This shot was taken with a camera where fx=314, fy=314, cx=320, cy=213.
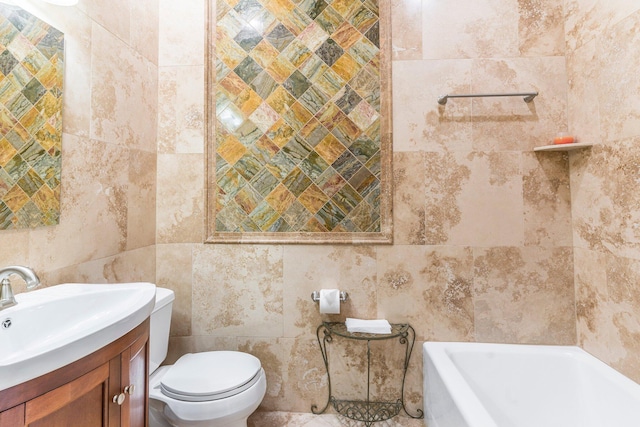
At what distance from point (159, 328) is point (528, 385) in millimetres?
1841

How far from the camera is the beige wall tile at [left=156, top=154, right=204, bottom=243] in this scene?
1838mm

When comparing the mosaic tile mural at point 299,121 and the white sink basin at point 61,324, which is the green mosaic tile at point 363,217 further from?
Answer: the white sink basin at point 61,324

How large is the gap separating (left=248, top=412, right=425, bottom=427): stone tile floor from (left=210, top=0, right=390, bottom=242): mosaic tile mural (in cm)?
98

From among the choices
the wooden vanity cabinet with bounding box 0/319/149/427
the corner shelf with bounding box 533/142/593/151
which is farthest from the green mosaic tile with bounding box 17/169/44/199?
the corner shelf with bounding box 533/142/593/151

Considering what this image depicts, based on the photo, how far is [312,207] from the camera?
1800mm

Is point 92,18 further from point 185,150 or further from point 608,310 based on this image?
point 608,310

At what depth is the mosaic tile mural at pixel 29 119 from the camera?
1041mm

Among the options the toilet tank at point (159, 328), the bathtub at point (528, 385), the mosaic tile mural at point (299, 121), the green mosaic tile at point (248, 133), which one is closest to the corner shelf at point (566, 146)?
the mosaic tile mural at point (299, 121)

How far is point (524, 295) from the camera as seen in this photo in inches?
67.3

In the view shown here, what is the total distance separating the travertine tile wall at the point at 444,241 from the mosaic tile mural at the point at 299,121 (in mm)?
121

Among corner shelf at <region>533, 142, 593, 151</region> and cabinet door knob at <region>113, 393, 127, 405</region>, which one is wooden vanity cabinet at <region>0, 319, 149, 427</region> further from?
corner shelf at <region>533, 142, 593, 151</region>

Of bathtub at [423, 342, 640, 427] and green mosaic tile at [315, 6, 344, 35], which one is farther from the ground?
green mosaic tile at [315, 6, 344, 35]

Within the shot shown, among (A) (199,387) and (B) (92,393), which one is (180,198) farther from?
(B) (92,393)

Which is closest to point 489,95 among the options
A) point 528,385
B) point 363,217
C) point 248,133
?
point 363,217
